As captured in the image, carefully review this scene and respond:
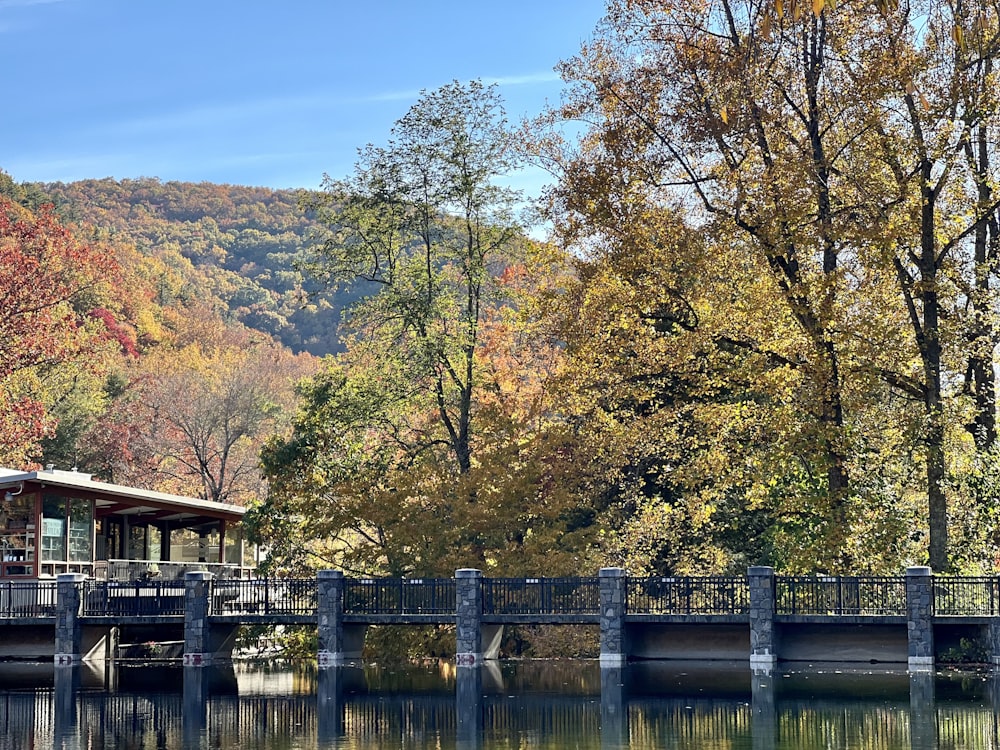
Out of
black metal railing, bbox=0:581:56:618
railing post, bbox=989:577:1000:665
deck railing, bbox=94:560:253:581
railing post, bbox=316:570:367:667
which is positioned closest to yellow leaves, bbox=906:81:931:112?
railing post, bbox=989:577:1000:665

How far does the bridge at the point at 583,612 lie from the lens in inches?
1155

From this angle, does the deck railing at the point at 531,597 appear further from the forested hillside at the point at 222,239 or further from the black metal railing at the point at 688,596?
the forested hillside at the point at 222,239

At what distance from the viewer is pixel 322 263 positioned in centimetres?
4272

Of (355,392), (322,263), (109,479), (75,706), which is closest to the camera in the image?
(75,706)

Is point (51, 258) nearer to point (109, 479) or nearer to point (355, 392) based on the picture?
point (109, 479)

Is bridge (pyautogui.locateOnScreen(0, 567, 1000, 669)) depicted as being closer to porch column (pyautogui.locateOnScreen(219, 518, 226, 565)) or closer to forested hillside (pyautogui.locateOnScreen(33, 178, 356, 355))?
porch column (pyautogui.locateOnScreen(219, 518, 226, 565))

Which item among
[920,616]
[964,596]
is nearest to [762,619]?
[920,616]

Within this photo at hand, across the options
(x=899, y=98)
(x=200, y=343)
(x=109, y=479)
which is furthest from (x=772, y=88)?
(x=200, y=343)

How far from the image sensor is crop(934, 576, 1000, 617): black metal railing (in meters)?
29.0

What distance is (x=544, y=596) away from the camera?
105 ft

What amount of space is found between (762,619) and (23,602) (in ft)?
56.9

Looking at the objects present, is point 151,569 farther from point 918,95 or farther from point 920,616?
point 918,95

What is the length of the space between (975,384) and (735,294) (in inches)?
246

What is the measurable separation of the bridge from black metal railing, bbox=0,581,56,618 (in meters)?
0.02
